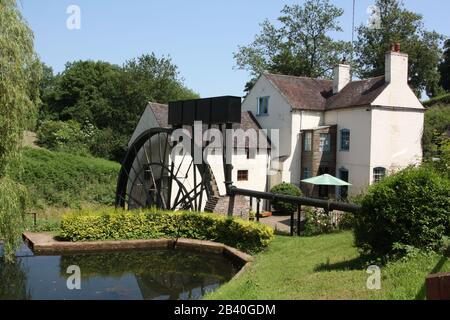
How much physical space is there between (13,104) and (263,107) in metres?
17.7

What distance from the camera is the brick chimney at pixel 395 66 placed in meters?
22.9

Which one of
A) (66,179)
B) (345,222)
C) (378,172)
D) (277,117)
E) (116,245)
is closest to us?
(116,245)

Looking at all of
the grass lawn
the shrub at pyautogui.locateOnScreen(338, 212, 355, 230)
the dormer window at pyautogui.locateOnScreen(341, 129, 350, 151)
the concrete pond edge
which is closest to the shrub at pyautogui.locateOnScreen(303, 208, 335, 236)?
the shrub at pyautogui.locateOnScreen(338, 212, 355, 230)

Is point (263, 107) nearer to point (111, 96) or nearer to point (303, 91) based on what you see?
point (303, 91)

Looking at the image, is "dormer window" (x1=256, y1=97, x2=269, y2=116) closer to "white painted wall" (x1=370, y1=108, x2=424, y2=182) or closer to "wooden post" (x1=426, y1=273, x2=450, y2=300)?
"white painted wall" (x1=370, y1=108, x2=424, y2=182)

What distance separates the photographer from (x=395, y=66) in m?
23.0

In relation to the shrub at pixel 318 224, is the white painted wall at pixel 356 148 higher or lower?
higher

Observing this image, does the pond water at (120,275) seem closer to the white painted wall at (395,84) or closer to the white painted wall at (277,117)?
the white painted wall at (277,117)

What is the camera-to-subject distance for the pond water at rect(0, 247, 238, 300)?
1041 cm

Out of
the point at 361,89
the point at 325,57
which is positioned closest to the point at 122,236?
the point at 361,89

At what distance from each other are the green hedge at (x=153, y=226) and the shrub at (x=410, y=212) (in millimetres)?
4971

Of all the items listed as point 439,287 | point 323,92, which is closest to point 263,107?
point 323,92

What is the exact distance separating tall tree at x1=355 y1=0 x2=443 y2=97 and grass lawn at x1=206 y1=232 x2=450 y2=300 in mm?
32556

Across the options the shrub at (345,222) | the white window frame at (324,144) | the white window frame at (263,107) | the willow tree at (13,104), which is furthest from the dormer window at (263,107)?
the willow tree at (13,104)
